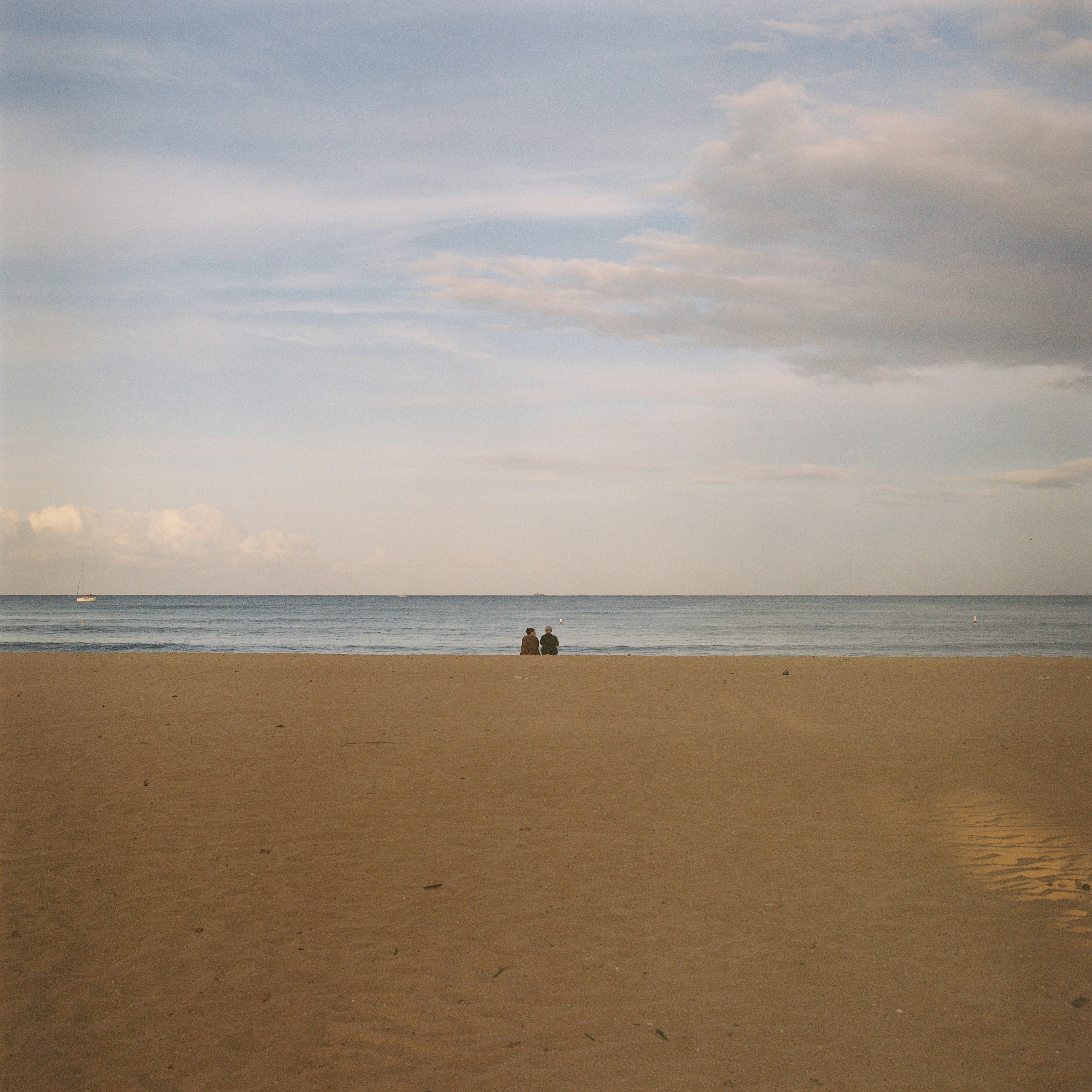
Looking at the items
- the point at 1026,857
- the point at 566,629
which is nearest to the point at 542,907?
the point at 1026,857

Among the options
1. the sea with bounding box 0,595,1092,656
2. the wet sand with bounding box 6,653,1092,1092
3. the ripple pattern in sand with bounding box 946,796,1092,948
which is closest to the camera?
the wet sand with bounding box 6,653,1092,1092

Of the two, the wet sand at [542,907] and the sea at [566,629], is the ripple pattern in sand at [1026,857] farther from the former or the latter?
the sea at [566,629]

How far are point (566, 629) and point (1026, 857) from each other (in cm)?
5729

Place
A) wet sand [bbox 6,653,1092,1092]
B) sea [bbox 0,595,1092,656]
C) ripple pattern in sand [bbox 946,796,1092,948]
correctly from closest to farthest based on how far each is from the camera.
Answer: wet sand [bbox 6,653,1092,1092] → ripple pattern in sand [bbox 946,796,1092,948] → sea [bbox 0,595,1092,656]

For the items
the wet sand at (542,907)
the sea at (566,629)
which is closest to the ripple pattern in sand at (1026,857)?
the wet sand at (542,907)

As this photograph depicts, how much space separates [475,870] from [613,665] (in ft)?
48.7

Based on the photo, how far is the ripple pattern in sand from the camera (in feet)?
20.6

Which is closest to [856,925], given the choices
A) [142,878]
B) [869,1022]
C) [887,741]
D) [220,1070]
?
[869,1022]

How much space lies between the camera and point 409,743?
450 inches

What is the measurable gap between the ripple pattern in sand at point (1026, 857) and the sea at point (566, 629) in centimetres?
1836

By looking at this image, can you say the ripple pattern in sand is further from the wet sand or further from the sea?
the sea

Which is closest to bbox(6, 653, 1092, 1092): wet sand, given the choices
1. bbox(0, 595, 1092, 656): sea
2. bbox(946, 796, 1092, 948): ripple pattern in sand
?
bbox(946, 796, 1092, 948): ripple pattern in sand

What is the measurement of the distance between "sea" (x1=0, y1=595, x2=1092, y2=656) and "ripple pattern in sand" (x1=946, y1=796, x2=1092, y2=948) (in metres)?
18.4

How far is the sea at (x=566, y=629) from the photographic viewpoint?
40250 mm
